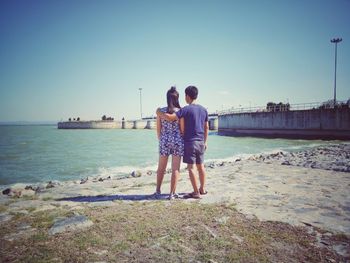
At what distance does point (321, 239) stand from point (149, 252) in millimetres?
2044

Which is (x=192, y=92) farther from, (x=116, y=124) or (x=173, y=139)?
(x=116, y=124)

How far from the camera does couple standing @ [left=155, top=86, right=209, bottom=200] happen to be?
432cm

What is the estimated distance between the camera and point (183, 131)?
14.5 ft

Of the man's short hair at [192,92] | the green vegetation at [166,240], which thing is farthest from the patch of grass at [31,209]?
the man's short hair at [192,92]

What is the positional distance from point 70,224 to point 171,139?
2.12m

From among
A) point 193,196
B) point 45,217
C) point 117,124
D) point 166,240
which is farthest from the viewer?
point 117,124

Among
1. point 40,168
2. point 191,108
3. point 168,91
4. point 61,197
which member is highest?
point 168,91

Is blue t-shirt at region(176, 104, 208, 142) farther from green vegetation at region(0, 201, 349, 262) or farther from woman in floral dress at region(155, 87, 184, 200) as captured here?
green vegetation at region(0, 201, 349, 262)

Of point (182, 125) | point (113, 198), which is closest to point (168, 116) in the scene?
point (182, 125)

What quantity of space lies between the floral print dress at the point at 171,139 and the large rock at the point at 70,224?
5.76 ft

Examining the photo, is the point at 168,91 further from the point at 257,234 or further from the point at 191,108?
the point at 257,234

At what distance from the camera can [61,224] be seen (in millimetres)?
3229

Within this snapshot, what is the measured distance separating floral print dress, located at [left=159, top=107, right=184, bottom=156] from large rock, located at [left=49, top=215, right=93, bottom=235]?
1.76 m

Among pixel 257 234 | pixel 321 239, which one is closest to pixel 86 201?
pixel 257 234
